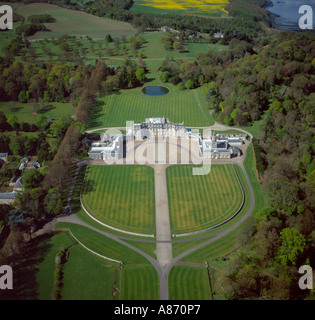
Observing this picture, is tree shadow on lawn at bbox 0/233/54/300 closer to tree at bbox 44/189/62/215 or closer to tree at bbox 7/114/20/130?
tree at bbox 44/189/62/215

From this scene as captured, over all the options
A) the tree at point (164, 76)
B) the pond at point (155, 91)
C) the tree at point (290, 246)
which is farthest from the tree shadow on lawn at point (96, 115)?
the tree at point (290, 246)

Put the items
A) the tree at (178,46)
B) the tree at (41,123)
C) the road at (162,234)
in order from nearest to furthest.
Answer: the road at (162,234)
the tree at (41,123)
the tree at (178,46)

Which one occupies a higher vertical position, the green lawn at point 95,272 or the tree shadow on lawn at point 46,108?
the tree shadow on lawn at point 46,108

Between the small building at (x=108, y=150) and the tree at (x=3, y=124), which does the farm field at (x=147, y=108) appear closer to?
the small building at (x=108, y=150)

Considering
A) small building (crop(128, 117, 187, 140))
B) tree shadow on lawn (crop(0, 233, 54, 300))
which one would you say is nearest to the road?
tree shadow on lawn (crop(0, 233, 54, 300))

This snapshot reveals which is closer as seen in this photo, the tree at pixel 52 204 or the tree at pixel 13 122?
the tree at pixel 52 204

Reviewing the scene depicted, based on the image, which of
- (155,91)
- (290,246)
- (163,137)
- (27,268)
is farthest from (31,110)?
(290,246)

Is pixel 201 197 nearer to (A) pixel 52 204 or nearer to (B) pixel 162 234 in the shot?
(B) pixel 162 234
